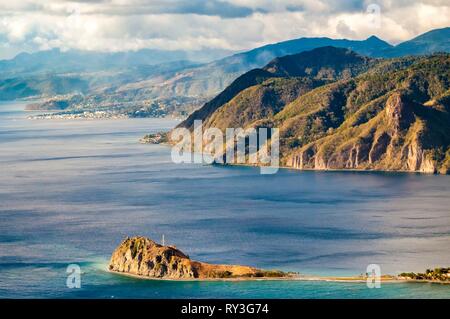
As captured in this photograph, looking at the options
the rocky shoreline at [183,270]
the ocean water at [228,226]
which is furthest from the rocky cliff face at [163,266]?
the ocean water at [228,226]

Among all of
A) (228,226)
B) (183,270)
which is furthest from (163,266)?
(228,226)

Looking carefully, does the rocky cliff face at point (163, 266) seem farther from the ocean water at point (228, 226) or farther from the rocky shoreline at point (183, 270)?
the ocean water at point (228, 226)

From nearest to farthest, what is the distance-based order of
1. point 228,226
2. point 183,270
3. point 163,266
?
point 183,270
point 163,266
point 228,226

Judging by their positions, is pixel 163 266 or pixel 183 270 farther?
pixel 163 266

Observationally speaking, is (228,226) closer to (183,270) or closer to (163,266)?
(163,266)

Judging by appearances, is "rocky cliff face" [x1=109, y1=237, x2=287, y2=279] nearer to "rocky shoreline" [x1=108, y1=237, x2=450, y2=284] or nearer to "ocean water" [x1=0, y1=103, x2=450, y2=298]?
"rocky shoreline" [x1=108, y1=237, x2=450, y2=284]

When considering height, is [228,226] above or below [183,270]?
above

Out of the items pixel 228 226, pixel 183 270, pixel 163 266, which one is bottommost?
pixel 183 270

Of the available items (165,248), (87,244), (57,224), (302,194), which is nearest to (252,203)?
(302,194)
